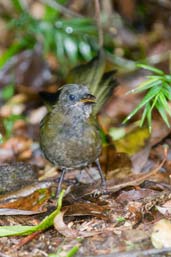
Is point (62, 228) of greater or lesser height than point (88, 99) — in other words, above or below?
below

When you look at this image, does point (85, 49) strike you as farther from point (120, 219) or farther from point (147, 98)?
point (120, 219)

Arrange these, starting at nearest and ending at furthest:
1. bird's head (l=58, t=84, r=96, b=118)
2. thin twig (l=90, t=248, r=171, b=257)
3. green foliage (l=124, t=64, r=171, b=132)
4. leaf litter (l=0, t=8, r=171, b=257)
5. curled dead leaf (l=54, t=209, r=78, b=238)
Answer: thin twig (l=90, t=248, r=171, b=257) → leaf litter (l=0, t=8, r=171, b=257) → curled dead leaf (l=54, t=209, r=78, b=238) → green foliage (l=124, t=64, r=171, b=132) → bird's head (l=58, t=84, r=96, b=118)

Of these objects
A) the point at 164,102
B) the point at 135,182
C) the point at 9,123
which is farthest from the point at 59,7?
the point at 164,102

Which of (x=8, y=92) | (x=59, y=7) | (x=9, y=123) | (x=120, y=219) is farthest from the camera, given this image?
(x=59, y=7)

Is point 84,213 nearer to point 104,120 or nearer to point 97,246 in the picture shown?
point 97,246

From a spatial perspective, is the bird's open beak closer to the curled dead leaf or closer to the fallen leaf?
the curled dead leaf

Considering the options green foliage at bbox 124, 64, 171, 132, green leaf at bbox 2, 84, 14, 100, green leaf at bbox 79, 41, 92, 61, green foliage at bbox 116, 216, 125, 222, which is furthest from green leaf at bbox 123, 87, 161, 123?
green leaf at bbox 79, 41, 92, 61

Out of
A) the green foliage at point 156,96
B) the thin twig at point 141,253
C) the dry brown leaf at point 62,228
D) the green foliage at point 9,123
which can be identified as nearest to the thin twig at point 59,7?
the green foliage at point 9,123

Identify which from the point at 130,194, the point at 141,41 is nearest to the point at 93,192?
the point at 130,194
